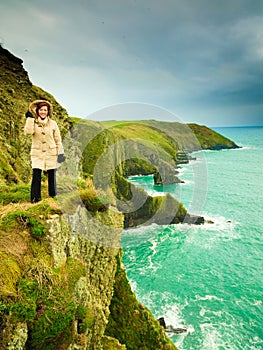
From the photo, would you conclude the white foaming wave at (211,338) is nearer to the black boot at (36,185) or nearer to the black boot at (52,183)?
the black boot at (52,183)

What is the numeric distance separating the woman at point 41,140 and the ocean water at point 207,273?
19.2 meters

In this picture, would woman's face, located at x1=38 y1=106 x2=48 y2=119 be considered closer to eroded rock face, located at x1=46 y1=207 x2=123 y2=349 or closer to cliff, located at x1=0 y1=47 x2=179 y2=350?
cliff, located at x1=0 y1=47 x2=179 y2=350

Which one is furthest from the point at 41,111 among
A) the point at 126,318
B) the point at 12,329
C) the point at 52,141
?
the point at 126,318

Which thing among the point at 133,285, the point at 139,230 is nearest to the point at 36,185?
the point at 133,285

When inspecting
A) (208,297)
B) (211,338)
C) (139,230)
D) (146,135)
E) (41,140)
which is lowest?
(211,338)

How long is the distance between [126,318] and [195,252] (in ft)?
72.4

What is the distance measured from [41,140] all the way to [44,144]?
14cm

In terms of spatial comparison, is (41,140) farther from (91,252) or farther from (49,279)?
(91,252)

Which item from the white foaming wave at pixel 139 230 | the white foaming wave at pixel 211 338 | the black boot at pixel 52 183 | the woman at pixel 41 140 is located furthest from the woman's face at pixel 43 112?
the white foaming wave at pixel 139 230

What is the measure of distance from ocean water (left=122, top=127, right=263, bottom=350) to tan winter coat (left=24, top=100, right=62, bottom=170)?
19441mm

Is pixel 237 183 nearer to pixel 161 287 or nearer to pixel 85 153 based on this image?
pixel 85 153

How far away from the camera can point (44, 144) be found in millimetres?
7406

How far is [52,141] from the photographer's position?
24.6ft

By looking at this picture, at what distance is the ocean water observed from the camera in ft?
73.1
